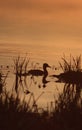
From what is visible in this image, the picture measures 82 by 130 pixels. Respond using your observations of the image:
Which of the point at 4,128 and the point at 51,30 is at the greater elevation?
the point at 51,30

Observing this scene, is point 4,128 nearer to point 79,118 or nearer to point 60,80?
point 79,118

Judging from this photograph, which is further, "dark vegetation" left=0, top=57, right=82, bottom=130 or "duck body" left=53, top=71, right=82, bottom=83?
"duck body" left=53, top=71, right=82, bottom=83

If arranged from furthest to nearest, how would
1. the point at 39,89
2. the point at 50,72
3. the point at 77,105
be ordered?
the point at 50,72
the point at 39,89
the point at 77,105

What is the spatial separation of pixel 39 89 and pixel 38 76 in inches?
267

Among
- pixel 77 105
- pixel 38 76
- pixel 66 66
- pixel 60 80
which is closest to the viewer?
pixel 77 105

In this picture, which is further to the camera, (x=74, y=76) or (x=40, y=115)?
(x=74, y=76)

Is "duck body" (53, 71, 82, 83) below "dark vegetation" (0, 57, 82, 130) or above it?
above

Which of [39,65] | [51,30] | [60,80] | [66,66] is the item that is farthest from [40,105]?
[51,30]

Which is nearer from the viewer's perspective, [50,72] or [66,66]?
[66,66]

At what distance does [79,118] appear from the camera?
10.0 meters

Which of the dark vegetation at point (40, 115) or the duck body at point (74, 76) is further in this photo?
the duck body at point (74, 76)

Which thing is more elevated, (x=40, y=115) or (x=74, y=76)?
(x=74, y=76)

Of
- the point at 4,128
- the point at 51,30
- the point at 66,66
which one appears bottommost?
the point at 4,128

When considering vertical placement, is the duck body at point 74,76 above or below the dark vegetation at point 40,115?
above
